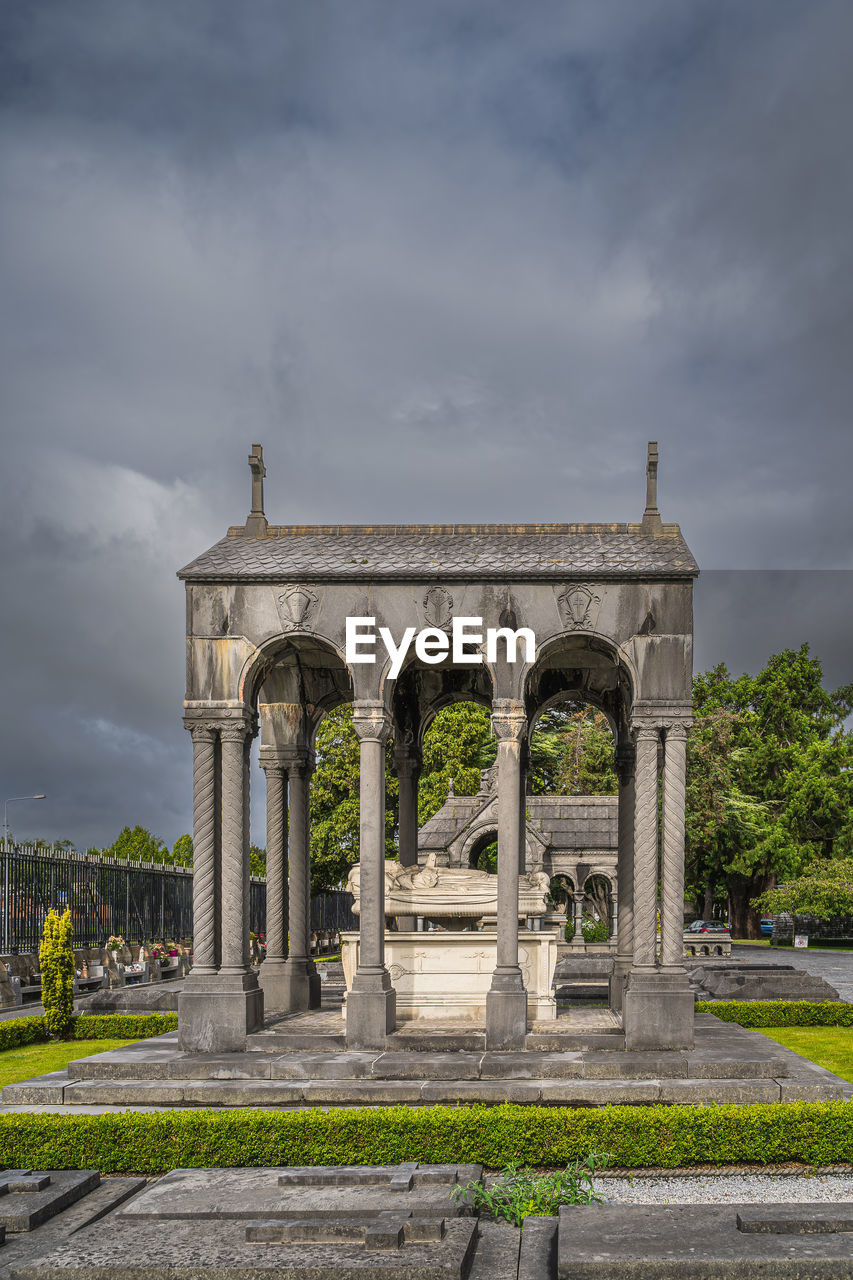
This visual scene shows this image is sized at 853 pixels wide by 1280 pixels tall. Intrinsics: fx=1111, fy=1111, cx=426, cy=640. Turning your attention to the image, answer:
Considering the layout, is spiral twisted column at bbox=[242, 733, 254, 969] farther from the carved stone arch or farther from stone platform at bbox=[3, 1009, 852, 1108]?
stone platform at bbox=[3, 1009, 852, 1108]

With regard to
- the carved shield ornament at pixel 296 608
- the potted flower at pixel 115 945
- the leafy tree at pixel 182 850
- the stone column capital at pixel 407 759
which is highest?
the carved shield ornament at pixel 296 608

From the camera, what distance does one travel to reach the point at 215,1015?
15906 mm

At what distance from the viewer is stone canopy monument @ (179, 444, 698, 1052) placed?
52.1 ft

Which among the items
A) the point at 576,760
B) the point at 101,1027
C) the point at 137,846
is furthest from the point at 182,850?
the point at 101,1027

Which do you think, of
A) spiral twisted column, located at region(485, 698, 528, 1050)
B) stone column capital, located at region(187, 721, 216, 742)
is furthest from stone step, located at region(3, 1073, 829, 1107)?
stone column capital, located at region(187, 721, 216, 742)

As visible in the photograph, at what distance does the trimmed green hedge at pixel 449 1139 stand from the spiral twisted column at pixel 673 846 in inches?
170

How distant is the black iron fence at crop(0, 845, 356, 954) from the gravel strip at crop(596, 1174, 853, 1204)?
19884 mm

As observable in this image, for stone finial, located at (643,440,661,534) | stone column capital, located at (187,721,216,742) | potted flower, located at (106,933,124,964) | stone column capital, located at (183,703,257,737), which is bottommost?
potted flower, located at (106,933,124,964)

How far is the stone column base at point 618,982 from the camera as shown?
18.6 meters

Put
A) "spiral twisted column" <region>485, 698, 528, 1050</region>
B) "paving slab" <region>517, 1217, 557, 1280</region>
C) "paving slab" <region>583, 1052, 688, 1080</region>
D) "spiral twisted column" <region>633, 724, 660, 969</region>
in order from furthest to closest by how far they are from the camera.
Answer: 1. "spiral twisted column" <region>633, 724, 660, 969</region>
2. "spiral twisted column" <region>485, 698, 528, 1050</region>
3. "paving slab" <region>583, 1052, 688, 1080</region>
4. "paving slab" <region>517, 1217, 557, 1280</region>

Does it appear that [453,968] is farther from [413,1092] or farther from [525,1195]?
[525,1195]

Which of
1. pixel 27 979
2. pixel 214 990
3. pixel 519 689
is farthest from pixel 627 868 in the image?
pixel 27 979

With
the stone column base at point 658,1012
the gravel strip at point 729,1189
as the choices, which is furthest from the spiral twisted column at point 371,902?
the gravel strip at point 729,1189

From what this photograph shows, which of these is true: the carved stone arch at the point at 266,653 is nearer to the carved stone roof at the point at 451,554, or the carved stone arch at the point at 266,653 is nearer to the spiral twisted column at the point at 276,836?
the carved stone roof at the point at 451,554
